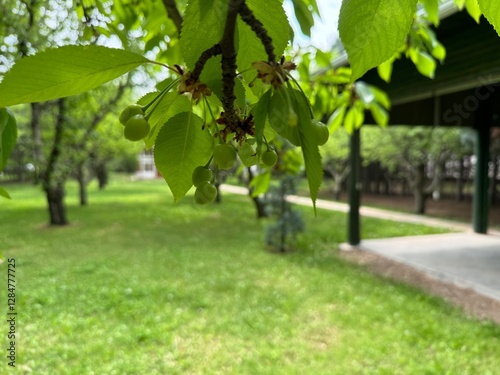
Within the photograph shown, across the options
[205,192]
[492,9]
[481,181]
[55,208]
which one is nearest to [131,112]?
[205,192]

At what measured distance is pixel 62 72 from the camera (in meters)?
0.43

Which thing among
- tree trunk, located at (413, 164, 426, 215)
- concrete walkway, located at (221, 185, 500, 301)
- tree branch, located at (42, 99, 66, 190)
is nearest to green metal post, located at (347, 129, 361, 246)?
concrete walkway, located at (221, 185, 500, 301)

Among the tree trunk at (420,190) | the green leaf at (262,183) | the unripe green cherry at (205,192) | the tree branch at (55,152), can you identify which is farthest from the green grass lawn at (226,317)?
the tree trunk at (420,190)

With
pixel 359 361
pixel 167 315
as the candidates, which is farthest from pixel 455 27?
pixel 167 315

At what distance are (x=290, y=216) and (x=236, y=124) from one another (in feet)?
28.0

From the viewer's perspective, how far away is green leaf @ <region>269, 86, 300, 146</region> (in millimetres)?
421

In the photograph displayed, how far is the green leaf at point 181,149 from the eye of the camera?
506mm

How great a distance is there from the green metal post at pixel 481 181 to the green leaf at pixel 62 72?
451 inches

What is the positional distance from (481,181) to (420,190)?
6.23 metres

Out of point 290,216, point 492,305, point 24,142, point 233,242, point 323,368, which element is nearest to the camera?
point 323,368

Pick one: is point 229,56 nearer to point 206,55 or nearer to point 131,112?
point 206,55

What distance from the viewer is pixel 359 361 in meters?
3.78

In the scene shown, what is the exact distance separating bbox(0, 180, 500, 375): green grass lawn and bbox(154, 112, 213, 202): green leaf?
3465mm

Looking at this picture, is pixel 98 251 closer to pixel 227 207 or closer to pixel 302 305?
pixel 302 305
